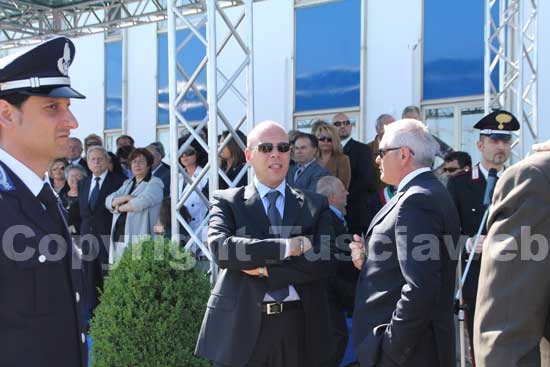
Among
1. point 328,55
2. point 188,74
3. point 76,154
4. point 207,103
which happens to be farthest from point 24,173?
point 188,74

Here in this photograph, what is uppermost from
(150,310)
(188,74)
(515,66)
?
(188,74)

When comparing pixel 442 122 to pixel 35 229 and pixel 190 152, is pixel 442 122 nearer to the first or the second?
pixel 190 152

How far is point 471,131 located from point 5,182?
9612 mm

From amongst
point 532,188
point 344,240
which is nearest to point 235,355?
point 344,240

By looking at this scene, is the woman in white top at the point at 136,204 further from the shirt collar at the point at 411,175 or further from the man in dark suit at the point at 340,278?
the shirt collar at the point at 411,175

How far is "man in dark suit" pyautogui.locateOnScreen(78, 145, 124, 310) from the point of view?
7895 mm

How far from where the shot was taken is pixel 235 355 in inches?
142

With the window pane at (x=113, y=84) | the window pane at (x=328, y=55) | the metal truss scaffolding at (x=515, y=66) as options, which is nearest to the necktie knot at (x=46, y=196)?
the metal truss scaffolding at (x=515, y=66)

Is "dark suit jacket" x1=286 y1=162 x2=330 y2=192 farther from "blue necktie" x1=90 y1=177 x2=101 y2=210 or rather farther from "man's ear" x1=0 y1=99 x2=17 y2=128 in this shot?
"man's ear" x1=0 y1=99 x2=17 y2=128

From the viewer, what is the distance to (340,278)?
459 cm

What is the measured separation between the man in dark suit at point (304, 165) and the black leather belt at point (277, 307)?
2.17m

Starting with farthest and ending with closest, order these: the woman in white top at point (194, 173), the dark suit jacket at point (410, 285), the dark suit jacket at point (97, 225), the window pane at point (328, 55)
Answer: the window pane at point (328, 55)
the dark suit jacket at point (97, 225)
the woman in white top at point (194, 173)
the dark suit jacket at point (410, 285)

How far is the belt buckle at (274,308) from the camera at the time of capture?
3.67m

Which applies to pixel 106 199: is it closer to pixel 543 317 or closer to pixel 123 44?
pixel 543 317
